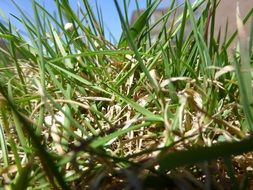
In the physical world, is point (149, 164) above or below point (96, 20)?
below

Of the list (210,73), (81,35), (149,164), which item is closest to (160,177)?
(149,164)

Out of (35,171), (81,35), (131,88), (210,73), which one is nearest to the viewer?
(35,171)

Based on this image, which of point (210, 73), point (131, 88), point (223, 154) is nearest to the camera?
point (223, 154)

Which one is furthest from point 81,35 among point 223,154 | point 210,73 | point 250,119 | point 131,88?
point 223,154

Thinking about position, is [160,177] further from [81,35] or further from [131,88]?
[81,35]

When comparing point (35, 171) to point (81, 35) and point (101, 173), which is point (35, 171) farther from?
point (81, 35)

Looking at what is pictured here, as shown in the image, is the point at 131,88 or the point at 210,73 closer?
the point at 210,73

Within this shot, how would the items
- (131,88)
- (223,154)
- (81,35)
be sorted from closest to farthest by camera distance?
1. (223,154)
2. (131,88)
3. (81,35)
